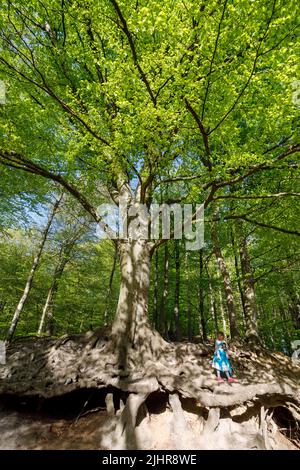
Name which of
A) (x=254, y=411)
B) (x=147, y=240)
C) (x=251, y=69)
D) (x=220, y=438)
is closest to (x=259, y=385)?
(x=254, y=411)

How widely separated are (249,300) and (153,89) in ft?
29.4

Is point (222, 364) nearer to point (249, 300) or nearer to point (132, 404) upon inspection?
point (132, 404)

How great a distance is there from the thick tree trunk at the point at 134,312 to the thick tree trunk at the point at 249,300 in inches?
183

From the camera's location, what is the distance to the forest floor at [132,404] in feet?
14.5

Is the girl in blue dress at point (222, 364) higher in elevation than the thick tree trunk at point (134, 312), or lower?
lower

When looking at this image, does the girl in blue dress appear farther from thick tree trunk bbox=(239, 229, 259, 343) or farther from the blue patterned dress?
thick tree trunk bbox=(239, 229, 259, 343)

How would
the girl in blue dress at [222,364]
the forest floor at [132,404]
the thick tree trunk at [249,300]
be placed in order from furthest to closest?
the thick tree trunk at [249,300], the girl in blue dress at [222,364], the forest floor at [132,404]

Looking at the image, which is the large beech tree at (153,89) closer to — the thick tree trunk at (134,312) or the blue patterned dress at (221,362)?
the thick tree trunk at (134,312)

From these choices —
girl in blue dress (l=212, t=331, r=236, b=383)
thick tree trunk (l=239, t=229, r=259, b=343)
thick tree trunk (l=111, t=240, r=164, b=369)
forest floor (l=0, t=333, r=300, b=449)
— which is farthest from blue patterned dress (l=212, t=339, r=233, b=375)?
thick tree trunk (l=239, t=229, r=259, b=343)

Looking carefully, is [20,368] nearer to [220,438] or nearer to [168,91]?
[220,438]

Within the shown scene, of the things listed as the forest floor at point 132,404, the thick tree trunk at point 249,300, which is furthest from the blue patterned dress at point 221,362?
the thick tree trunk at point 249,300

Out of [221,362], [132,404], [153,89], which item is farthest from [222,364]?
[153,89]

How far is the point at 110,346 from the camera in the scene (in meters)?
6.15

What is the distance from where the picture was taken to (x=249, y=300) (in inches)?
405
